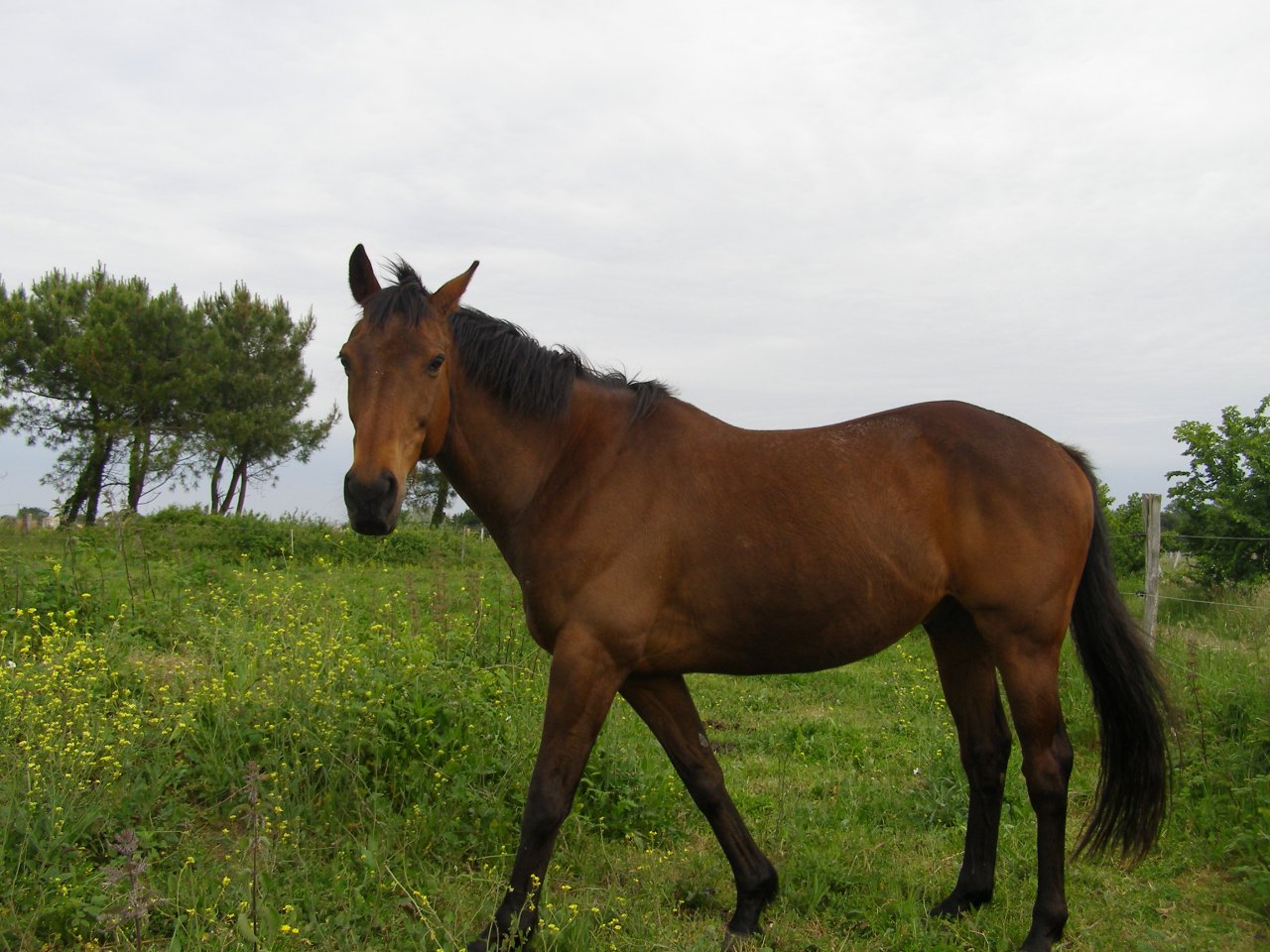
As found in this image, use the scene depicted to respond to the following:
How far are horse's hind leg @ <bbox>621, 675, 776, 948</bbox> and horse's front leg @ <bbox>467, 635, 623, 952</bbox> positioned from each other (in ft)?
1.45

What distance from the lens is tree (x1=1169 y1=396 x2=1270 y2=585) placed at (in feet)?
36.1

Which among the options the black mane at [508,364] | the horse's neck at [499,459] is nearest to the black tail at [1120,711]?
the black mane at [508,364]

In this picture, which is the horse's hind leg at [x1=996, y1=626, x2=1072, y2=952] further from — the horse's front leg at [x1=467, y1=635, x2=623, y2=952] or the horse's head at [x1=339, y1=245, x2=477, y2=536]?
the horse's head at [x1=339, y1=245, x2=477, y2=536]

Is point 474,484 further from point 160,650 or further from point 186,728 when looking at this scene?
point 160,650

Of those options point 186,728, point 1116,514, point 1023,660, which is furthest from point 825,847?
point 1116,514

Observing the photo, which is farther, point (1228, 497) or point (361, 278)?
point (1228, 497)

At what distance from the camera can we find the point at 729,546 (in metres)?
3.43

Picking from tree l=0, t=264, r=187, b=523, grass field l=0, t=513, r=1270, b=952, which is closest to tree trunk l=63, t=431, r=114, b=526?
tree l=0, t=264, r=187, b=523

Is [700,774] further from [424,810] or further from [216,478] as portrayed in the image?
[216,478]

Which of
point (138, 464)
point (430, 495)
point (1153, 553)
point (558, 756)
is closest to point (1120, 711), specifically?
point (558, 756)

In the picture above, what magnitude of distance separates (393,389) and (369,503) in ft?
1.50

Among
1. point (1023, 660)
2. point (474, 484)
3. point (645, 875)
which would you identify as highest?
point (474, 484)

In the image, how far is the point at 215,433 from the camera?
91.6 feet

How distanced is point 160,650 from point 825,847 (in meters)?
4.24
